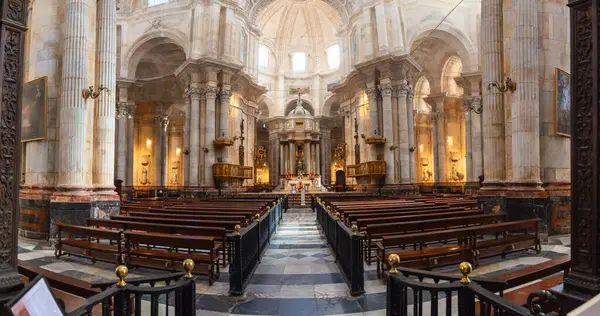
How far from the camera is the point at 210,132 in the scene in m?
21.9

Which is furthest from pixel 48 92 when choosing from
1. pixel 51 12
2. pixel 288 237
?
pixel 288 237

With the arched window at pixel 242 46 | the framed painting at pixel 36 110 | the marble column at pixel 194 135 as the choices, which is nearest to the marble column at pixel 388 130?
the arched window at pixel 242 46

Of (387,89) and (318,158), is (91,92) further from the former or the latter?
(318,158)

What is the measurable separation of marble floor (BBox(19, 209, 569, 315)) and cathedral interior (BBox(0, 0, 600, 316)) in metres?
0.05

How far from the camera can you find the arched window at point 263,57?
37219 millimetres

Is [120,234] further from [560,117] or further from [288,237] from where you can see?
[560,117]

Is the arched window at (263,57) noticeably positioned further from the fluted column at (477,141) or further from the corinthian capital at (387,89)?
the fluted column at (477,141)

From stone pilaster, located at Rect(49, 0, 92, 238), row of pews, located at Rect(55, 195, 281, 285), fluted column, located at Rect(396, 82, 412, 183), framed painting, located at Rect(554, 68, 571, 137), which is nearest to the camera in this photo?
row of pews, located at Rect(55, 195, 281, 285)

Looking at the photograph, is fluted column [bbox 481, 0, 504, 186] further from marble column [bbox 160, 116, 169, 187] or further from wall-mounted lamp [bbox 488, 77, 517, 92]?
marble column [bbox 160, 116, 169, 187]

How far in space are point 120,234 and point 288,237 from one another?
5097 millimetres

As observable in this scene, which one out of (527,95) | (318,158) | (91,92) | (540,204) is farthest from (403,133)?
(91,92)

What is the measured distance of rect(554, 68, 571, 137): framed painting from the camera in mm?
9312

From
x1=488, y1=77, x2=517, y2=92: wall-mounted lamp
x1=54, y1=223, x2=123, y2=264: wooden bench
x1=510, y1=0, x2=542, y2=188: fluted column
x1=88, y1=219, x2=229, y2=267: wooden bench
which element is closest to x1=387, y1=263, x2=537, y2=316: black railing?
x1=88, y1=219, x2=229, y2=267: wooden bench

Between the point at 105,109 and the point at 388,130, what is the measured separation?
16.5 metres
